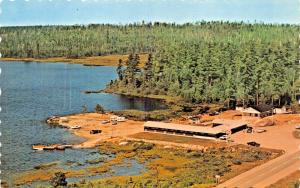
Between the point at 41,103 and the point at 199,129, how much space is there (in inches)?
864

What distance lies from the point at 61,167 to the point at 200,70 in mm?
31306

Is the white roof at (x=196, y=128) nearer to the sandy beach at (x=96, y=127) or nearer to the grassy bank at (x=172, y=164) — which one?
the sandy beach at (x=96, y=127)

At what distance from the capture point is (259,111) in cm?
4806

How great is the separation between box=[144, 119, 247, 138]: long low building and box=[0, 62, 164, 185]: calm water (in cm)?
625

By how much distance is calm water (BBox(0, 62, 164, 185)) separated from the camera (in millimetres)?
34688

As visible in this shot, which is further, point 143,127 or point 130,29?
point 130,29

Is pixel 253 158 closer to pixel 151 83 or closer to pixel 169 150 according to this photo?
pixel 169 150

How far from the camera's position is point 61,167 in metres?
31.8

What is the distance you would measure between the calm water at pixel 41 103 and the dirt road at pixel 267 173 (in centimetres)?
1073

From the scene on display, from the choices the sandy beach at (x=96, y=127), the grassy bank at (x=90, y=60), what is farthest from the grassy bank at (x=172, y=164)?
the grassy bank at (x=90, y=60)

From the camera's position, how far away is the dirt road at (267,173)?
1097 inches

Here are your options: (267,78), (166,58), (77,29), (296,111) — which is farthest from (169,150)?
(77,29)

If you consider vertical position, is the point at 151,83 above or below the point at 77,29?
below

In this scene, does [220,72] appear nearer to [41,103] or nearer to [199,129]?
[41,103]
